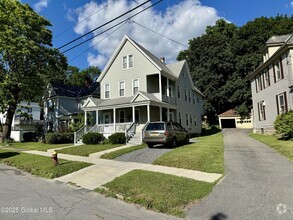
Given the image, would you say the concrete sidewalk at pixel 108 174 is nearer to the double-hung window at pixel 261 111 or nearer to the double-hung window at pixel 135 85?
the double-hung window at pixel 135 85

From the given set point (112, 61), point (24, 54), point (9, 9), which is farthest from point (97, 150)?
point (9, 9)

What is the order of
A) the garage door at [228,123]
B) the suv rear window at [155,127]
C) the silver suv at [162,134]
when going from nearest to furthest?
the silver suv at [162,134] < the suv rear window at [155,127] < the garage door at [228,123]

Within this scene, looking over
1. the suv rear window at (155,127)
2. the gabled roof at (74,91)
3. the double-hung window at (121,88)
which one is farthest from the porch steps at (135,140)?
the gabled roof at (74,91)

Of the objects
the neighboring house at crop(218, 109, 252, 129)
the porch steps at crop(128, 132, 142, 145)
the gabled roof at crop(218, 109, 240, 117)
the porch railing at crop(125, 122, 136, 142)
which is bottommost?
the porch steps at crop(128, 132, 142, 145)

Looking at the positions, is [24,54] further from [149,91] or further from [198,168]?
[198,168]

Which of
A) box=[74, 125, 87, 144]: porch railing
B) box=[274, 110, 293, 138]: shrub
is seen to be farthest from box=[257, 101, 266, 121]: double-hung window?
Result: box=[74, 125, 87, 144]: porch railing

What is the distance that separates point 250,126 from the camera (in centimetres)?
4153

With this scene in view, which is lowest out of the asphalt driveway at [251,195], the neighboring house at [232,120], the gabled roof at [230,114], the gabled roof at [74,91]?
the asphalt driveway at [251,195]

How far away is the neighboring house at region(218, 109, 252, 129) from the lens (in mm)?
41906

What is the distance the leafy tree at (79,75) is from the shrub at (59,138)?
37344 millimetres

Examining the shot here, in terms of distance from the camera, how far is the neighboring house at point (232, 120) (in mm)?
41906

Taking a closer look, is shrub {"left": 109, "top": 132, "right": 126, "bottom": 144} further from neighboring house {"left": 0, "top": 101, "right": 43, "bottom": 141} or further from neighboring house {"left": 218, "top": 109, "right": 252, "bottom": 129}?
neighboring house {"left": 218, "top": 109, "right": 252, "bottom": 129}

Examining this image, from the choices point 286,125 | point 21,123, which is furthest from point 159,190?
point 21,123

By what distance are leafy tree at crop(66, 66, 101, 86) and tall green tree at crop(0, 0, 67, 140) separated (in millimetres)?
31331
